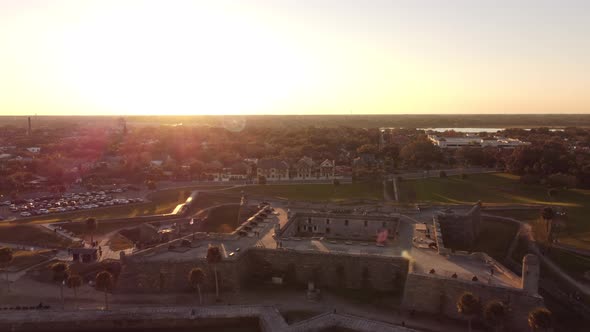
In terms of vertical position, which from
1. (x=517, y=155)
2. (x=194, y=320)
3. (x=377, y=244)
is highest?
(x=517, y=155)

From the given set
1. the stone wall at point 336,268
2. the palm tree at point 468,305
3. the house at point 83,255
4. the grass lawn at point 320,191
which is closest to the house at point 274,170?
the grass lawn at point 320,191

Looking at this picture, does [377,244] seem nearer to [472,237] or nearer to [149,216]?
[472,237]

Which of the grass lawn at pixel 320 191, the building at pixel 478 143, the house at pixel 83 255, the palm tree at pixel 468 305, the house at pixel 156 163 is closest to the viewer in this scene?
the palm tree at pixel 468 305

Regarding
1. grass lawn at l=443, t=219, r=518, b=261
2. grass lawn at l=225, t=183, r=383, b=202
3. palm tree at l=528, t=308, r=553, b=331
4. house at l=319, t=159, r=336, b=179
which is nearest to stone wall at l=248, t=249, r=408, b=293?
palm tree at l=528, t=308, r=553, b=331

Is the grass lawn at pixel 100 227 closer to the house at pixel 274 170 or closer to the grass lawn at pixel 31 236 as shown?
the grass lawn at pixel 31 236

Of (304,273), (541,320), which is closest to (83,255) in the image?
(304,273)

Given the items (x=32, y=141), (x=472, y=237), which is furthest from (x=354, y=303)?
(x=32, y=141)
